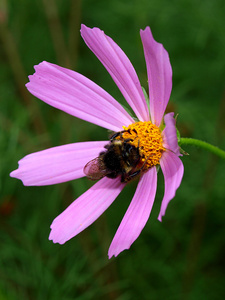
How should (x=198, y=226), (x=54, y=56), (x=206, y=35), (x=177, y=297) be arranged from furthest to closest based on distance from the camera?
(x=54, y=56)
(x=206, y=35)
(x=177, y=297)
(x=198, y=226)

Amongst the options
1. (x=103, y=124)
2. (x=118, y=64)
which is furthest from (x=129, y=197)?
(x=118, y=64)

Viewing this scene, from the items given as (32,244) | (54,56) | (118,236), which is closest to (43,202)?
(32,244)

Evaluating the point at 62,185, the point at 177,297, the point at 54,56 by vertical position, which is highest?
the point at 54,56

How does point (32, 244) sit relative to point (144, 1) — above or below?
below

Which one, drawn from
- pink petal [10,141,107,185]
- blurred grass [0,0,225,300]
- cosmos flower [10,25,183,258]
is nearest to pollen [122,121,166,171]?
cosmos flower [10,25,183,258]

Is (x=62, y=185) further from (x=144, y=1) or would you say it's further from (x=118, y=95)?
(x=144, y=1)

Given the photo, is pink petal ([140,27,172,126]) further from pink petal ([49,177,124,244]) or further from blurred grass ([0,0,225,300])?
blurred grass ([0,0,225,300])
